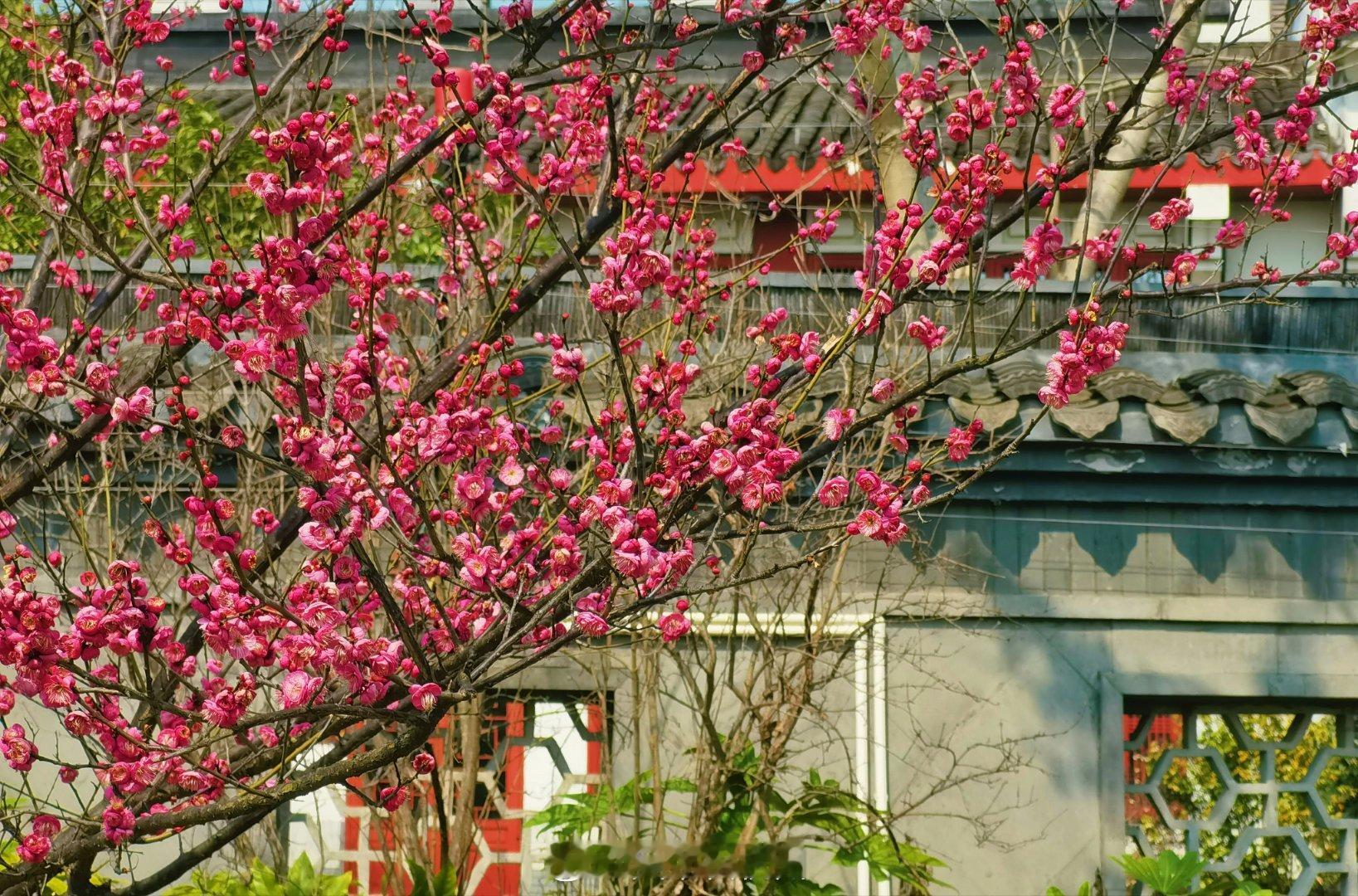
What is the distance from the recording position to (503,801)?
281 inches

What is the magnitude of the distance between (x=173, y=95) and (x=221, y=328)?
217 cm

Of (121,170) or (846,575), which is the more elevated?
(121,170)

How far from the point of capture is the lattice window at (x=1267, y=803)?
690 centimetres

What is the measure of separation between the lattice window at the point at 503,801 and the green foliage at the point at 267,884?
7.1 inches

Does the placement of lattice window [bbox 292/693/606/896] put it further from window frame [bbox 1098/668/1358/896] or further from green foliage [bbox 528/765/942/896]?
window frame [bbox 1098/668/1358/896]

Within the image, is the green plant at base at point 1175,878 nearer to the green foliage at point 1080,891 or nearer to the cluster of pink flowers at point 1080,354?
the green foliage at point 1080,891

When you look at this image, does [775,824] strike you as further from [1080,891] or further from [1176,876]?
[1176,876]

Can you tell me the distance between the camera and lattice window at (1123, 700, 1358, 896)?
6902mm

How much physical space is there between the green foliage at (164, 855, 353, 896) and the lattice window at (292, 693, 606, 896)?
179mm

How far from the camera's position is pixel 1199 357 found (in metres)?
6.59

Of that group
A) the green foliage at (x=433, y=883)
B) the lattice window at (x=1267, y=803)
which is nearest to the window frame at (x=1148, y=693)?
the lattice window at (x=1267, y=803)

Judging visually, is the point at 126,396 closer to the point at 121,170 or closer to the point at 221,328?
the point at 221,328

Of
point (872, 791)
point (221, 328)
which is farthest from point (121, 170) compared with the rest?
point (872, 791)

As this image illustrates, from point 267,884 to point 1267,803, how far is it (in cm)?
429
